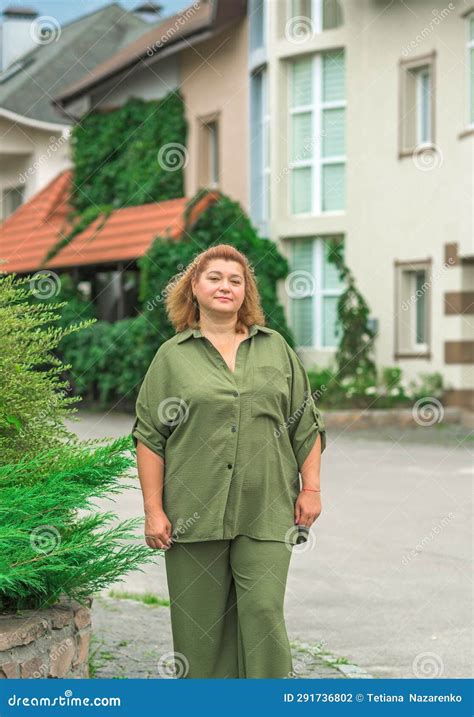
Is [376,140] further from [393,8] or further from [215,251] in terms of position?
[215,251]

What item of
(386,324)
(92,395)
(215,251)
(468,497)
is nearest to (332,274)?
(386,324)

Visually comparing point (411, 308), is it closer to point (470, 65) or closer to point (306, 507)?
point (470, 65)

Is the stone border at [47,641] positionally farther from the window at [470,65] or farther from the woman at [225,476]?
the window at [470,65]

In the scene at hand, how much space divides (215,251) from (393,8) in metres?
19.2

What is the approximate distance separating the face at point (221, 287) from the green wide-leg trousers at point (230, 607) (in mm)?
861

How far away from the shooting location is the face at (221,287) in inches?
183

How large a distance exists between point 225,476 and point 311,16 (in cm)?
2095

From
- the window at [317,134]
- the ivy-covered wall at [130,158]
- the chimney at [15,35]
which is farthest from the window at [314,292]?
the chimney at [15,35]

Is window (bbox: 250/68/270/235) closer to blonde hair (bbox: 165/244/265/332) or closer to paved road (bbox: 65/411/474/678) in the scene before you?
paved road (bbox: 65/411/474/678)

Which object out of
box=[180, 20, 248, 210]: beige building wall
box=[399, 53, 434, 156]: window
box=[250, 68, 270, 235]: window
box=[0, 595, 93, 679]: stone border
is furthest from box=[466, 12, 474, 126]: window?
box=[0, 595, 93, 679]: stone border

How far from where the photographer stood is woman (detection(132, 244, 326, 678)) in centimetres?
453

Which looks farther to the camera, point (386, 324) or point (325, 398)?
point (386, 324)

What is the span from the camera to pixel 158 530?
4512 mm

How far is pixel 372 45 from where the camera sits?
23094 millimetres
